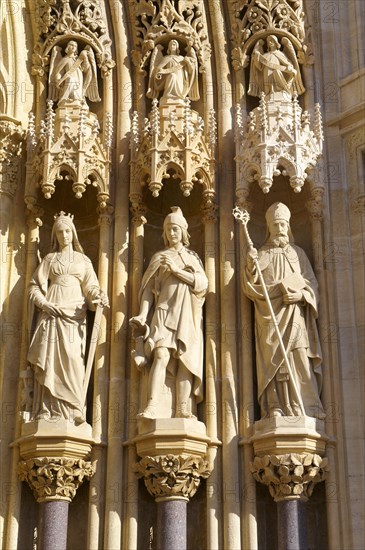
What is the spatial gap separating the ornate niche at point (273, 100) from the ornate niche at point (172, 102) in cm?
46

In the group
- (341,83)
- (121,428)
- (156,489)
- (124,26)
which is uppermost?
(124,26)

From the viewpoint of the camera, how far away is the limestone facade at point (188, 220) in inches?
437

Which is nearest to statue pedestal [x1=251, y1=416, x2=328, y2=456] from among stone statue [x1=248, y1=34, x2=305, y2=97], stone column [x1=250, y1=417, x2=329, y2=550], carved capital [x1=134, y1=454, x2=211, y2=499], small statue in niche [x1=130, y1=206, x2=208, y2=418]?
stone column [x1=250, y1=417, x2=329, y2=550]

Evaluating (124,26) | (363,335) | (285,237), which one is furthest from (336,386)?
(124,26)

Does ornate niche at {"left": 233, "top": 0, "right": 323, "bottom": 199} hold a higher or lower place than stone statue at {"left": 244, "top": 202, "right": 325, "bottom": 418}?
higher

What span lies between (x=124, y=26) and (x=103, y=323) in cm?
411

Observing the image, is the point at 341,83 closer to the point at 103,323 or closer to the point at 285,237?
the point at 285,237

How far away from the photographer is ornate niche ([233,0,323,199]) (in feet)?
39.6

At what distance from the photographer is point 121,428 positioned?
11578mm

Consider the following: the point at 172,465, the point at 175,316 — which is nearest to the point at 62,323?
the point at 175,316

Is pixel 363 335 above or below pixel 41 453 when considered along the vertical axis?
above

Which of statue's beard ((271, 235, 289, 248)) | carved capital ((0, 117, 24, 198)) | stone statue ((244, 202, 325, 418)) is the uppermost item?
carved capital ((0, 117, 24, 198))

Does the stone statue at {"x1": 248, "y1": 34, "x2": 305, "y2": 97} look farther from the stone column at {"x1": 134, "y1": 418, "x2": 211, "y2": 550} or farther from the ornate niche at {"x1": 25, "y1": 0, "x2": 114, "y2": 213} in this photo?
the stone column at {"x1": 134, "y1": 418, "x2": 211, "y2": 550}

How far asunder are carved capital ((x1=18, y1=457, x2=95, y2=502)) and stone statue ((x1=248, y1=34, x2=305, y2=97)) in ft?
16.7
